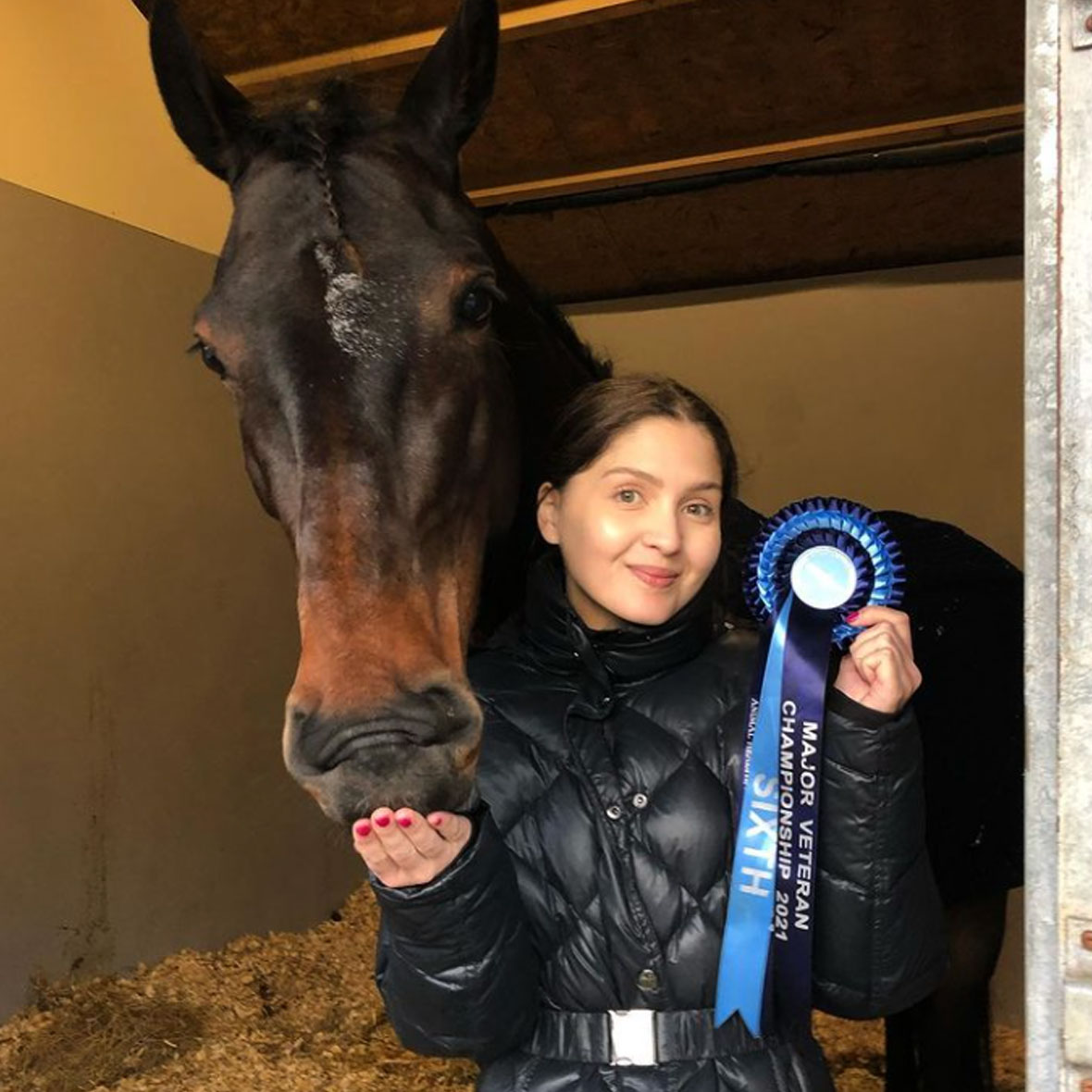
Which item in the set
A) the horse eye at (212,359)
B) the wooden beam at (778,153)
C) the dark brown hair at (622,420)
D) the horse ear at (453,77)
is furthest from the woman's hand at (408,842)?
the wooden beam at (778,153)

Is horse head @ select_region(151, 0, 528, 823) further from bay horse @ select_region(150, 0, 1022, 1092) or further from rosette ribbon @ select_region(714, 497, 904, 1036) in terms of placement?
rosette ribbon @ select_region(714, 497, 904, 1036)

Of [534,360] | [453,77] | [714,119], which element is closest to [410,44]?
[714,119]

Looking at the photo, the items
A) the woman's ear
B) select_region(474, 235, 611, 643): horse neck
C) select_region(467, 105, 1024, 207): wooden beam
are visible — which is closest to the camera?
the woman's ear

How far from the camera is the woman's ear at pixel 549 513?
1.39 meters

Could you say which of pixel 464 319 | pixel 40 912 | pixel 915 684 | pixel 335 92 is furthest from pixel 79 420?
pixel 915 684

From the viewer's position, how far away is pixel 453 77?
66.4 inches

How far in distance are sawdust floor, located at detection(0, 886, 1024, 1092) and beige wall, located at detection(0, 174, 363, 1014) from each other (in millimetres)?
101

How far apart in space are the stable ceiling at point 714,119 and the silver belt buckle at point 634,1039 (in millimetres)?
2163

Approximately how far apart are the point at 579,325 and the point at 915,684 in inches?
133

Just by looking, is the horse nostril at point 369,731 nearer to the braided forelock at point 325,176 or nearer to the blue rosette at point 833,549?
the blue rosette at point 833,549

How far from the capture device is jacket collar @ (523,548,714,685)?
1257mm

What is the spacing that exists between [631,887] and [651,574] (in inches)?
14.0

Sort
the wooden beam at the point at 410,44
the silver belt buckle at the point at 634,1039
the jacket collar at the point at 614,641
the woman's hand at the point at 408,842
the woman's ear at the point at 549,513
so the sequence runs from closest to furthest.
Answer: the woman's hand at the point at 408,842, the silver belt buckle at the point at 634,1039, the jacket collar at the point at 614,641, the woman's ear at the point at 549,513, the wooden beam at the point at 410,44

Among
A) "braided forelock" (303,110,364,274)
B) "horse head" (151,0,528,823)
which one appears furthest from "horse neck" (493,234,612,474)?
"braided forelock" (303,110,364,274)
